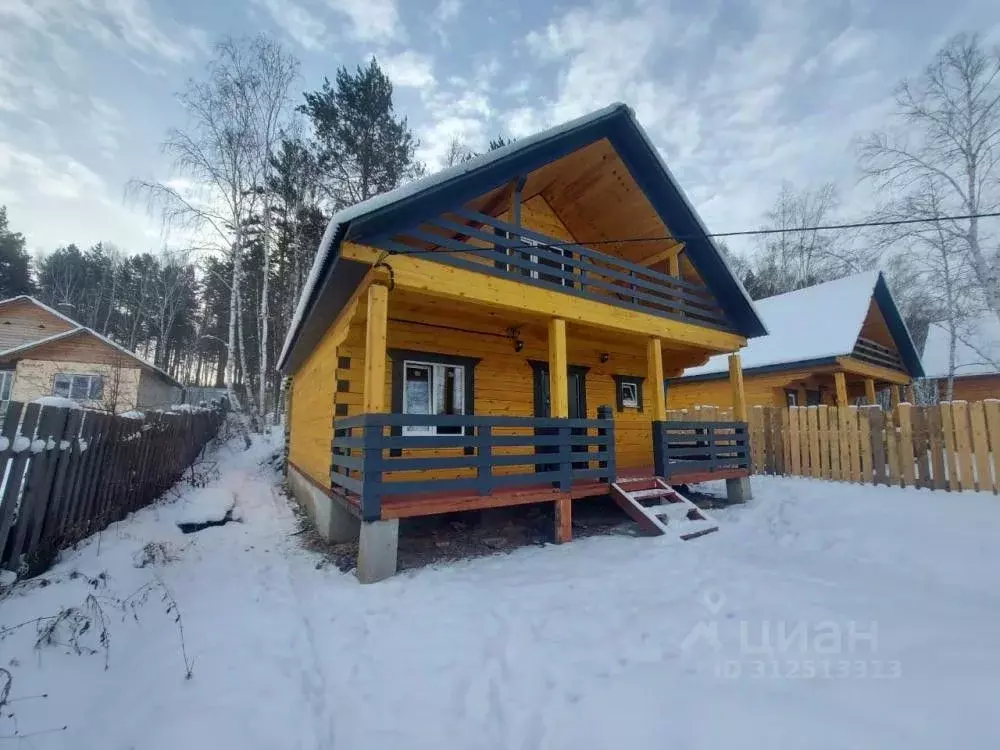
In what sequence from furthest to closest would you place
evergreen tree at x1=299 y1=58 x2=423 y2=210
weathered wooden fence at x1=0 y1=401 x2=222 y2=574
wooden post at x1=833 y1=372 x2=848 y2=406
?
evergreen tree at x1=299 y1=58 x2=423 y2=210 < wooden post at x1=833 y1=372 x2=848 y2=406 < weathered wooden fence at x1=0 y1=401 x2=222 y2=574

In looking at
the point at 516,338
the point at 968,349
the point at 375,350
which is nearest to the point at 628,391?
the point at 516,338

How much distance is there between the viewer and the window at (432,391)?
25.2ft

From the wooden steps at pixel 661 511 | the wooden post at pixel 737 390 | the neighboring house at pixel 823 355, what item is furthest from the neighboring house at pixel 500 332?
the neighboring house at pixel 823 355

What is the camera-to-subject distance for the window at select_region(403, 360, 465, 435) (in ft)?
25.2

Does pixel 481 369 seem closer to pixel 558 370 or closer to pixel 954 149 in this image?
pixel 558 370

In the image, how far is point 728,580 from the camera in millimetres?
4680

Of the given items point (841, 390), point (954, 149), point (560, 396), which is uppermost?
point (954, 149)

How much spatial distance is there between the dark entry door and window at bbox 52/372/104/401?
24.4m

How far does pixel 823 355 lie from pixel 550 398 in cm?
1153

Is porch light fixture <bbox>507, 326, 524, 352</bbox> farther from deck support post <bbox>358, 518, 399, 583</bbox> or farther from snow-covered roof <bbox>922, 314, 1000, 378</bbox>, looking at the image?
snow-covered roof <bbox>922, 314, 1000, 378</bbox>

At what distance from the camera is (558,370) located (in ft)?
23.2

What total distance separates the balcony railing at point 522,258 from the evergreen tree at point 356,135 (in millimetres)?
15167

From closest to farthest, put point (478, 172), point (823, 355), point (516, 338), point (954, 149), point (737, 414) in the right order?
1. point (478, 172)
2. point (516, 338)
3. point (737, 414)
4. point (823, 355)
5. point (954, 149)

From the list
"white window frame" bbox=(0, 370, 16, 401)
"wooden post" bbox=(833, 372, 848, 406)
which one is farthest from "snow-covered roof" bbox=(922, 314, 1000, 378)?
"white window frame" bbox=(0, 370, 16, 401)
